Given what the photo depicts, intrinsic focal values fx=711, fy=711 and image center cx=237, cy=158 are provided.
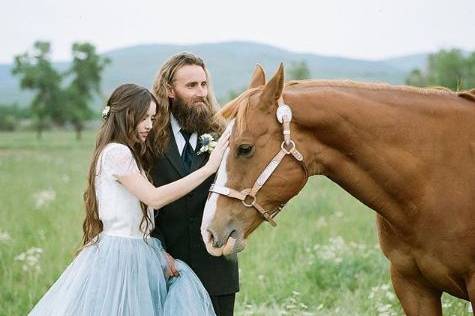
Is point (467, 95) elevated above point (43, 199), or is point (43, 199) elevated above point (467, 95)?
point (467, 95)

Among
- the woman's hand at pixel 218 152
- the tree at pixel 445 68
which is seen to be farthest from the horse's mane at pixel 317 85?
the tree at pixel 445 68

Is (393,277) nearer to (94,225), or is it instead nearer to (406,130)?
(406,130)

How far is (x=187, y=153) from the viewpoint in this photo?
422 cm

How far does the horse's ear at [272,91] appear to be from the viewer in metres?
3.42

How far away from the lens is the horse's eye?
11.5ft

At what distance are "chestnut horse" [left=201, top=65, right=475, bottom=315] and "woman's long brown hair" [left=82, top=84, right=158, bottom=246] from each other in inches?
22.2

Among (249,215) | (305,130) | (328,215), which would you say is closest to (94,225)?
(249,215)

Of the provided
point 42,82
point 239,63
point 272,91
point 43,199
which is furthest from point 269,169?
point 239,63

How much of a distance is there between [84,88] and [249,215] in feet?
228

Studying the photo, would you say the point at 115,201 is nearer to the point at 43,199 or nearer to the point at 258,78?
the point at 258,78

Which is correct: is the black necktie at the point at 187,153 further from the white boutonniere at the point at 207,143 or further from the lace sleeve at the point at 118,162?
the lace sleeve at the point at 118,162

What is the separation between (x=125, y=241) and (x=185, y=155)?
2.08 ft

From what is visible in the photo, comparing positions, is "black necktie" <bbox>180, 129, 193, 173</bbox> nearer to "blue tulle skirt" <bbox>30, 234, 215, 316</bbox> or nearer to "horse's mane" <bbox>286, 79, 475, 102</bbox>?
"blue tulle skirt" <bbox>30, 234, 215, 316</bbox>

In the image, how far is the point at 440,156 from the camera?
3.74 meters
